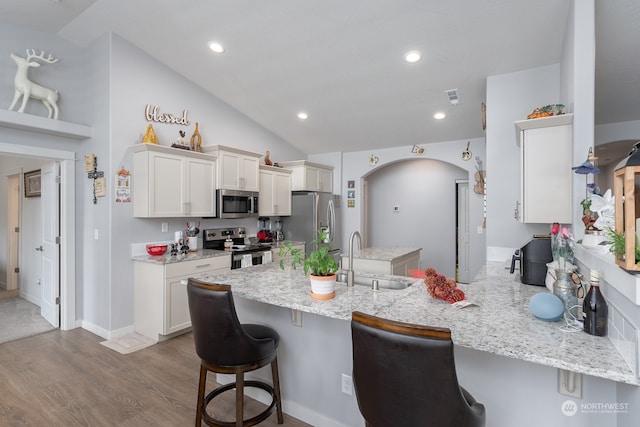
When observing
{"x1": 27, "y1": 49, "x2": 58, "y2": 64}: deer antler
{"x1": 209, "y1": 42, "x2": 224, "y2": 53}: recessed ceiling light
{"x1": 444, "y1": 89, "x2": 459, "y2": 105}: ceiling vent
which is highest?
{"x1": 209, "y1": 42, "x2": 224, "y2": 53}: recessed ceiling light

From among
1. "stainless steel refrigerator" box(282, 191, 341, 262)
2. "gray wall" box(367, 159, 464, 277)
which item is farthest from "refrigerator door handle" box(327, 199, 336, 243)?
"gray wall" box(367, 159, 464, 277)

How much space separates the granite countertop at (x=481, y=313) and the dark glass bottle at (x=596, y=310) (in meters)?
0.04

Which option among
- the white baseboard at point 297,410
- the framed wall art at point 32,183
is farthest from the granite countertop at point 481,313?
the framed wall art at point 32,183

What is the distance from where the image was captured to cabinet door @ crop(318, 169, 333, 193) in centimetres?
582

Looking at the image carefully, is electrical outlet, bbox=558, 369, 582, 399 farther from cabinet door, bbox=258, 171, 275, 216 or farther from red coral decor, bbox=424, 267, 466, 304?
cabinet door, bbox=258, 171, 275, 216

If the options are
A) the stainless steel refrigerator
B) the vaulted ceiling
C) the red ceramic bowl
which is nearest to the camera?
the vaulted ceiling

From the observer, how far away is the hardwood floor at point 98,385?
84.9 inches

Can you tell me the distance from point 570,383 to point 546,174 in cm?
150

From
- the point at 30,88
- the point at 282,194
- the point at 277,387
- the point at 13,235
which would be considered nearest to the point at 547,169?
the point at 277,387

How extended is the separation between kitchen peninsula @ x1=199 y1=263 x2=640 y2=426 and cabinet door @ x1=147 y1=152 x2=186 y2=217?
1734mm

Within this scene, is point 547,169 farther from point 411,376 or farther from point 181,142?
point 181,142

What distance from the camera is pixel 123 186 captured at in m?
3.59

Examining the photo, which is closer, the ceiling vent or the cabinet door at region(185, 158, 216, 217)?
the ceiling vent

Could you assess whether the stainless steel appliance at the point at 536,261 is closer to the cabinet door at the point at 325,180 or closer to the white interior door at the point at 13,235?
the cabinet door at the point at 325,180
